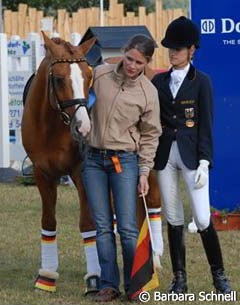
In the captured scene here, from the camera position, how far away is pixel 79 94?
6.89 metres

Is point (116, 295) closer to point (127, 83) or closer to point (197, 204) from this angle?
point (197, 204)

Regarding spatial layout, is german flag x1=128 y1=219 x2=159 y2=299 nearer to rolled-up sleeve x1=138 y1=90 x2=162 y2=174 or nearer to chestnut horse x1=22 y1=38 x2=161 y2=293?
rolled-up sleeve x1=138 y1=90 x2=162 y2=174

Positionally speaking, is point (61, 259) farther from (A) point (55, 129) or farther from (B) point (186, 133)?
(B) point (186, 133)

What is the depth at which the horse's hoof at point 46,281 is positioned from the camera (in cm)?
774

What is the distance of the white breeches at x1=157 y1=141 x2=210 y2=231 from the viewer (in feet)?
23.2

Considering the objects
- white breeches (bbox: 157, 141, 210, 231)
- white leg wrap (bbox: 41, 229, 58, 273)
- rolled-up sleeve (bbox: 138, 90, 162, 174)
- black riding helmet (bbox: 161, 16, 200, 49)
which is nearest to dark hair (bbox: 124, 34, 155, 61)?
black riding helmet (bbox: 161, 16, 200, 49)

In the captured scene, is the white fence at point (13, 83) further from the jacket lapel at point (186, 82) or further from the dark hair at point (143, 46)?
the dark hair at point (143, 46)

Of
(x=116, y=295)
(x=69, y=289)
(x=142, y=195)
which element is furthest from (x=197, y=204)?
(x=69, y=289)

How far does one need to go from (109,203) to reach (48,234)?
947mm

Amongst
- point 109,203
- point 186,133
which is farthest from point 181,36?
point 109,203

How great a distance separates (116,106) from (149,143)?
1.18 ft

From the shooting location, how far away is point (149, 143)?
23.1 feet

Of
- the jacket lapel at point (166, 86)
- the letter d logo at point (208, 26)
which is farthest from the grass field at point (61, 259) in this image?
the letter d logo at point (208, 26)

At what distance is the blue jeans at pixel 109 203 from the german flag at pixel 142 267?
2.8 inches
